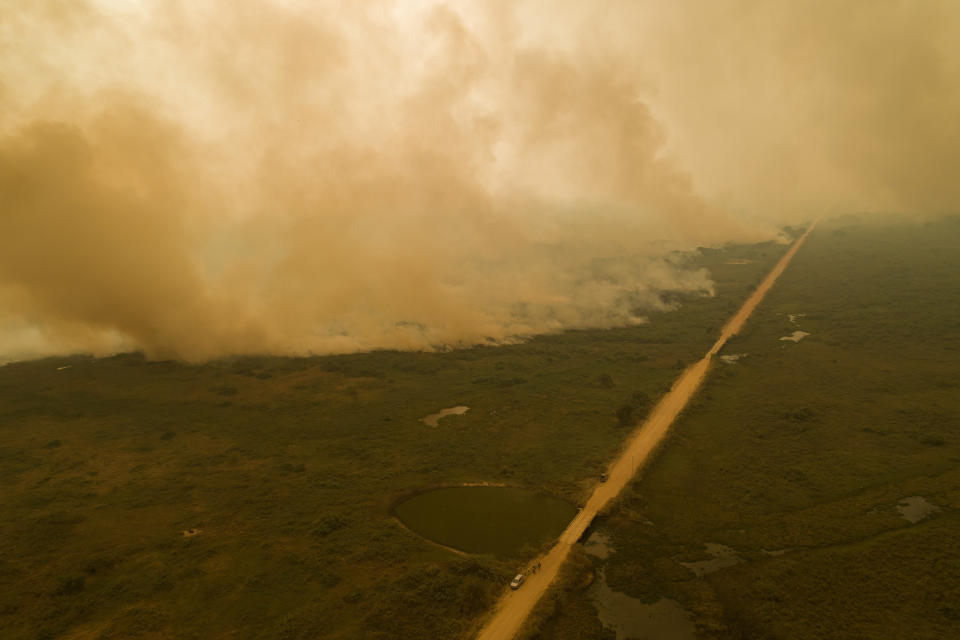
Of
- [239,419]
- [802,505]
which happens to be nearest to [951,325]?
[802,505]

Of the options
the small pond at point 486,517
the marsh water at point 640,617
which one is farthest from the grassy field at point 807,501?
the small pond at point 486,517

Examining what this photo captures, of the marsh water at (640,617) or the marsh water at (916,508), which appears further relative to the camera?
the marsh water at (916,508)

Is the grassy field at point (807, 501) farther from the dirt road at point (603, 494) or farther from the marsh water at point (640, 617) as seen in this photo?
the dirt road at point (603, 494)

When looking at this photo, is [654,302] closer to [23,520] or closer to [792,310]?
[792,310]

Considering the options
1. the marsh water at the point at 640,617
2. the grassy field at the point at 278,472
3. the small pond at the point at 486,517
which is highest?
the grassy field at the point at 278,472

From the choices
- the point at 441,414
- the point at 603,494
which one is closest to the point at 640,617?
the point at 603,494

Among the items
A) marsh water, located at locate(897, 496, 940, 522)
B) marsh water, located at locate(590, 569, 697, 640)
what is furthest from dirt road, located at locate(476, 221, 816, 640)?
marsh water, located at locate(897, 496, 940, 522)
